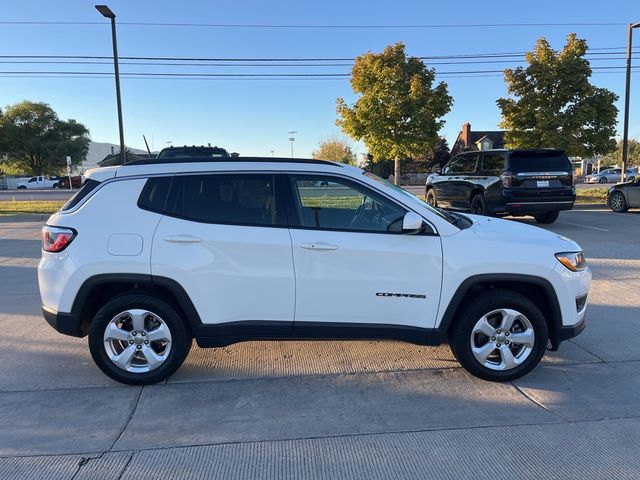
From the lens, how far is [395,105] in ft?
63.2

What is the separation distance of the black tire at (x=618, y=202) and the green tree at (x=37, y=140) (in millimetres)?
64833

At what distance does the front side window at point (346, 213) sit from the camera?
381 cm

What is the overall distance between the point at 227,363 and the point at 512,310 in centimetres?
244

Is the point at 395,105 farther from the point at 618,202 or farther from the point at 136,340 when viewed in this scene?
the point at 136,340

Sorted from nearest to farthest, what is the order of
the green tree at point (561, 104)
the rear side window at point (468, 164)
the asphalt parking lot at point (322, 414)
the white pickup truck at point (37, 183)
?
1. the asphalt parking lot at point (322, 414)
2. the rear side window at point (468, 164)
3. the green tree at point (561, 104)
4. the white pickup truck at point (37, 183)

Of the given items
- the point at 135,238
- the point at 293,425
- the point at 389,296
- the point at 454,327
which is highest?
the point at 135,238

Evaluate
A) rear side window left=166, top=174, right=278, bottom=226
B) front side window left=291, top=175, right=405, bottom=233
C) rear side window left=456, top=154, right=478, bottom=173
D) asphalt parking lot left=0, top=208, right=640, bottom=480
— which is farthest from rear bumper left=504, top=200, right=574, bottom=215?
rear side window left=166, top=174, right=278, bottom=226

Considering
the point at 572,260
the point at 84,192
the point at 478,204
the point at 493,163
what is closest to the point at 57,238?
the point at 84,192

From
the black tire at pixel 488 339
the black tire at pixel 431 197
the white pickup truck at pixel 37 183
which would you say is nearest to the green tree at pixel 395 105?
the black tire at pixel 431 197

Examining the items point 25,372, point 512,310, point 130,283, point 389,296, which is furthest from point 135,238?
point 512,310

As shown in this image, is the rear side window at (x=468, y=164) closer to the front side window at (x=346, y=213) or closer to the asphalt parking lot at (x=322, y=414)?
the asphalt parking lot at (x=322, y=414)

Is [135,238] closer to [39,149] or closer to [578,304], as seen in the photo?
[578,304]

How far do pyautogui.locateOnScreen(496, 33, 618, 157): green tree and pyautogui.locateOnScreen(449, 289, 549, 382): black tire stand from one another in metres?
15.3

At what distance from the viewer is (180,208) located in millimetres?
3814
